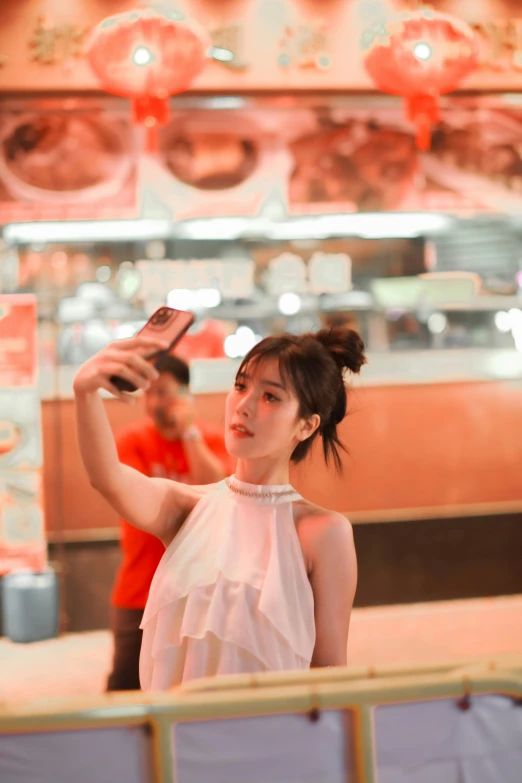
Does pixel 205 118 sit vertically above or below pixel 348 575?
above

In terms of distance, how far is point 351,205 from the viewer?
177 inches

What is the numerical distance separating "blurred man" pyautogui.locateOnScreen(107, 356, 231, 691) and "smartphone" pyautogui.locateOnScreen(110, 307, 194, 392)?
1376 millimetres

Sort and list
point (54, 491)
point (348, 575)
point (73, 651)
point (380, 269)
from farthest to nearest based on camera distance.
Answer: point (380, 269) → point (54, 491) → point (73, 651) → point (348, 575)

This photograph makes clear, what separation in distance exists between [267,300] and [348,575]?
10.7ft

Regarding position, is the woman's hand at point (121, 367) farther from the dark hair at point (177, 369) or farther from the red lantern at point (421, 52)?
the red lantern at point (421, 52)

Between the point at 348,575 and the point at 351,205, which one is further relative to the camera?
the point at 351,205

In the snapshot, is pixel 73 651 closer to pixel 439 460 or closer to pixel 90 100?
pixel 439 460

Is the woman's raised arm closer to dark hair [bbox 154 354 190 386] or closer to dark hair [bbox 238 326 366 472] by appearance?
dark hair [bbox 238 326 366 472]

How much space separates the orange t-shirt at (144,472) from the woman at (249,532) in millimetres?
1084

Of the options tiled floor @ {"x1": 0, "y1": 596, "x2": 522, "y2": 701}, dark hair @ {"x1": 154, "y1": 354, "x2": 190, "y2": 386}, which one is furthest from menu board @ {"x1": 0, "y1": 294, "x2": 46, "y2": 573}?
dark hair @ {"x1": 154, "y1": 354, "x2": 190, "y2": 386}

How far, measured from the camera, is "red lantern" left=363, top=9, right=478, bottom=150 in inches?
118

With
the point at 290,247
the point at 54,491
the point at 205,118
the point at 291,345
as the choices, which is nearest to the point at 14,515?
the point at 54,491

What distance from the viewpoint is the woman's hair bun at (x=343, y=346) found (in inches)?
59.5

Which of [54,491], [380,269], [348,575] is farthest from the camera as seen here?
[380,269]
